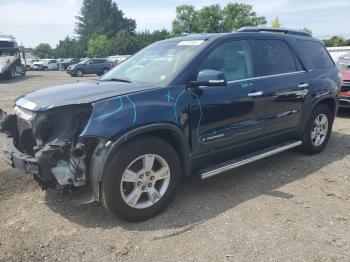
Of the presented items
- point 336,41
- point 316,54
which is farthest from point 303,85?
point 336,41

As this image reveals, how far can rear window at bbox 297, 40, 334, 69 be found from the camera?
18.9ft

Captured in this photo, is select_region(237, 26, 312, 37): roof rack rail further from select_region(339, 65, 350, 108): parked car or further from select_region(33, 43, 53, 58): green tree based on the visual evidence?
select_region(33, 43, 53, 58): green tree

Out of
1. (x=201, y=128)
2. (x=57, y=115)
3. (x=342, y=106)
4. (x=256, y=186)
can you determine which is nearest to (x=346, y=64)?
(x=342, y=106)

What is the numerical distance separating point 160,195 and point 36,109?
1452mm

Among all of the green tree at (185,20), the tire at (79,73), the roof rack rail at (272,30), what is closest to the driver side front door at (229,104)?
the roof rack rail at (272,30)

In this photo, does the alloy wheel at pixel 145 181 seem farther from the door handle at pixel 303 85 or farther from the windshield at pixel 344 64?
the windshield at pixel 344 64

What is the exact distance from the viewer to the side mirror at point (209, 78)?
3.91 meters

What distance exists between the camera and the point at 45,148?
3.45 meters

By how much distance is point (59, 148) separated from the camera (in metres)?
3.41

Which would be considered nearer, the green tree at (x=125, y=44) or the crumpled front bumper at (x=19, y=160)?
the crumpled front bumper at (x=19, y=160)

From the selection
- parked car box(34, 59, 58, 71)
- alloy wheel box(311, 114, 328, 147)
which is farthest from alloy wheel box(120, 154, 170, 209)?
parked car box(34, 59, 58, 71)

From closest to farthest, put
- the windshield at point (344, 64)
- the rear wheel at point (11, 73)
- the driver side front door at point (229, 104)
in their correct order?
the driver side front door at point (229, 104)
the windshield at point (344, 64)
the rear wheel at point (11, 73)

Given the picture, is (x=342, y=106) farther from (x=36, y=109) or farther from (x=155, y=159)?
(x=36, y=109)

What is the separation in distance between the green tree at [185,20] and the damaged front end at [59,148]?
69246mm
